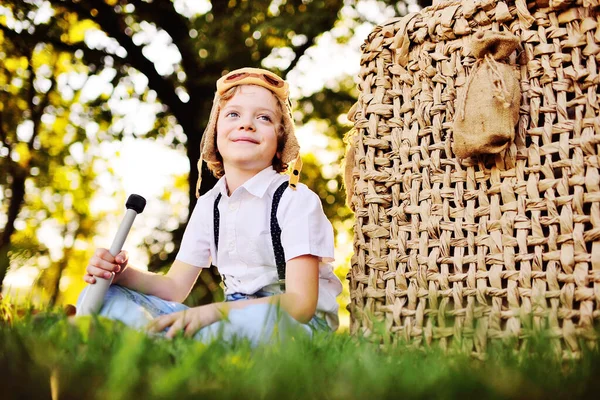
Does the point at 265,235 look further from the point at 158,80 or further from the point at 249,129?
the point at 158,80

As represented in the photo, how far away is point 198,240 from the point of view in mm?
1939

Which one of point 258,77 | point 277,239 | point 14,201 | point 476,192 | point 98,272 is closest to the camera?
point 476,192

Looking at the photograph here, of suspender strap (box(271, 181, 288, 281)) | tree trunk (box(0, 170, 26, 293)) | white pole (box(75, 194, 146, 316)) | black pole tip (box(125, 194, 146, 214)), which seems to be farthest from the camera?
tree trunk (box(0, 170, 26, 293))

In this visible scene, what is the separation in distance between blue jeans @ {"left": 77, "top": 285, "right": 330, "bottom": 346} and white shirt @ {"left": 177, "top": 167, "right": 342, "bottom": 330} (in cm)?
6

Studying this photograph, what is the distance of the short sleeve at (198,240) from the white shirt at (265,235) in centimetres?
7

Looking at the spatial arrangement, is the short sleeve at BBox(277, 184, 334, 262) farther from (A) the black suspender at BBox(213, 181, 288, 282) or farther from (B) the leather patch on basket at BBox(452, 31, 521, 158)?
(B) the leather patch on basket at BBox(452, 31, 521, 158)

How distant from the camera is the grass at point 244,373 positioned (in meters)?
0.66

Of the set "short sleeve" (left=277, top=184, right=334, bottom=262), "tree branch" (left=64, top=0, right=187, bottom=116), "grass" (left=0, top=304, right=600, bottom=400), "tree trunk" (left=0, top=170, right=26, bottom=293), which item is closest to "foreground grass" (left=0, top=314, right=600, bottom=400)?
"grass" (left=0, top=304, right=600, bottom=400)

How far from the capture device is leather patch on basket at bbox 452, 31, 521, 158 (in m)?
1.27

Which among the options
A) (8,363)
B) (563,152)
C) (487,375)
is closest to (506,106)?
(563,152)

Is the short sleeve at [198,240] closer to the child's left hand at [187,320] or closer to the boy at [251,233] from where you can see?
the boy at [251,233]

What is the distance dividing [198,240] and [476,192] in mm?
911

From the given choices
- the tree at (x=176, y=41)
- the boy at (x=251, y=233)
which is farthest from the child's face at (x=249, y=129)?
the tree at (x=176, y=41)

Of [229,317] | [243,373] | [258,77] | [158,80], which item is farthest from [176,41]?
[243,373]
